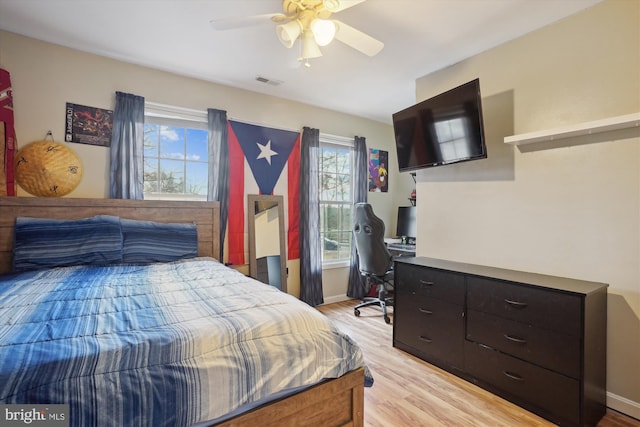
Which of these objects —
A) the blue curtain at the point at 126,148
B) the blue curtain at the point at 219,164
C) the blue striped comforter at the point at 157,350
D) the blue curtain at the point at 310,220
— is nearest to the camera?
the blue striped comforter at the point at 157,350

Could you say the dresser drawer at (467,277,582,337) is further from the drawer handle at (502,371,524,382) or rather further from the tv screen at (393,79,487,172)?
the tv screen at (393,79,487,172)

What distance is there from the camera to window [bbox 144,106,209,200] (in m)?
2.99

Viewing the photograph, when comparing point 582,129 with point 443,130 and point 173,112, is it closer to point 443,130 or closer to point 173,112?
point 443,130

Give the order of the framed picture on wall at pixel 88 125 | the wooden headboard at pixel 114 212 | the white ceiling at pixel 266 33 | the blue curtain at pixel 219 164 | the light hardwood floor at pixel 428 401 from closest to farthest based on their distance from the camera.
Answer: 1. the light hardwood floor at pixel 428 401
2. the white ceiling at pixel 266 33
3. the wooden headboard at pixel 114 212
4. the framed picture on wall at pixel 88 125
5. the blue curtain at pixel 219 164

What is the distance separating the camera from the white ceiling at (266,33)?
2.05 meters

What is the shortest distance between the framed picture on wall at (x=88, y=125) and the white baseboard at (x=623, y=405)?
4097mm

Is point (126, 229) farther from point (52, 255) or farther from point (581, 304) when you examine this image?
point (581, 304)

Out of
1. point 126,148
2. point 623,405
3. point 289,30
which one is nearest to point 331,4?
point 289,30

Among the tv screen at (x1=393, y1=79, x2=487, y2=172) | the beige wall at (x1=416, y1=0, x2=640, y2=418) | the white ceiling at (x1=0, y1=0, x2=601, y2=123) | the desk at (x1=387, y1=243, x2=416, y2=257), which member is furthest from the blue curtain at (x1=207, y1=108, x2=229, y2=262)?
the beige wall at (x1=416, y1=0, x2=640, y2=418)

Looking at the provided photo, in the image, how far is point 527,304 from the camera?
1.92 meters

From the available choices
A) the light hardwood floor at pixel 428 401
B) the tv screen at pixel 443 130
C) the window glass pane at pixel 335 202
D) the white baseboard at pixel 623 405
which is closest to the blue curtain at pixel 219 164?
the window glass pane at pixel 335 202

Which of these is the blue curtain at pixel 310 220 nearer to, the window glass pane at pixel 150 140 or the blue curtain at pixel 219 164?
the blue curtain at pixel 219 164

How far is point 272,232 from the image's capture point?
356 centimetres

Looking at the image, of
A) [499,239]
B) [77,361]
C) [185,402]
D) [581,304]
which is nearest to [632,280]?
[581,304]
